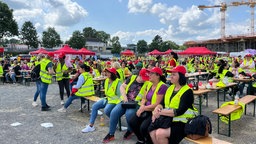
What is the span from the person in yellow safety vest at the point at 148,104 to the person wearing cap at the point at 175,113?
0.98ft

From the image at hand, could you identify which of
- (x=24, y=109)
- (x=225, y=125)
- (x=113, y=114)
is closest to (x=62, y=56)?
(x=24, y=109)

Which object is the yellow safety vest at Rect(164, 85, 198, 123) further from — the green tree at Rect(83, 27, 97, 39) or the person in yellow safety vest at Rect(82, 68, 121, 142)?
the green tree at Rect(83, 27, 97, 39)

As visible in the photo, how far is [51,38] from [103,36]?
4662 centimetres

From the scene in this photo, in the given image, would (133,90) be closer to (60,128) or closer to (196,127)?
(196,127)

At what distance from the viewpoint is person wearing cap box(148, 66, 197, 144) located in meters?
3.29

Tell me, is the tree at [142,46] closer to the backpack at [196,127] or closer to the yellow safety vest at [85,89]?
the yellow safety vest at [85,89]

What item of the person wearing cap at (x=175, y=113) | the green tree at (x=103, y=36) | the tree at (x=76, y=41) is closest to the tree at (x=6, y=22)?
the tree at (x=76, y=41)

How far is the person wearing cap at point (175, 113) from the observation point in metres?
3.29

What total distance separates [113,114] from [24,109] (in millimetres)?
4200

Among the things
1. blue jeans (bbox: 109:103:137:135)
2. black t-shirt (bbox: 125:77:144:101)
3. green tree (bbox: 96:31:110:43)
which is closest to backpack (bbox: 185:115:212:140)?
blue jeans (bbox: 109:103:137:135)

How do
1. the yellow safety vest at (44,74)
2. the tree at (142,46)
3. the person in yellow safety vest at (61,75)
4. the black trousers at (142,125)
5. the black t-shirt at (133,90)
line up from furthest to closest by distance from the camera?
the tree at (142,46)
the person in yellow safety vest at (61,75)
the yellow safety vest at (44,74)
the black t-shirt at (133,90)
the black trousers at (142,125)

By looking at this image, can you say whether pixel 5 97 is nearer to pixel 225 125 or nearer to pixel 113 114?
pixel 113 114

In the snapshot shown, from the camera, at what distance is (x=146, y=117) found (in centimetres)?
398

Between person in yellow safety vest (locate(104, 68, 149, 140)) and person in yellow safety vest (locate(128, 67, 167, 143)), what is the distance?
295mm
